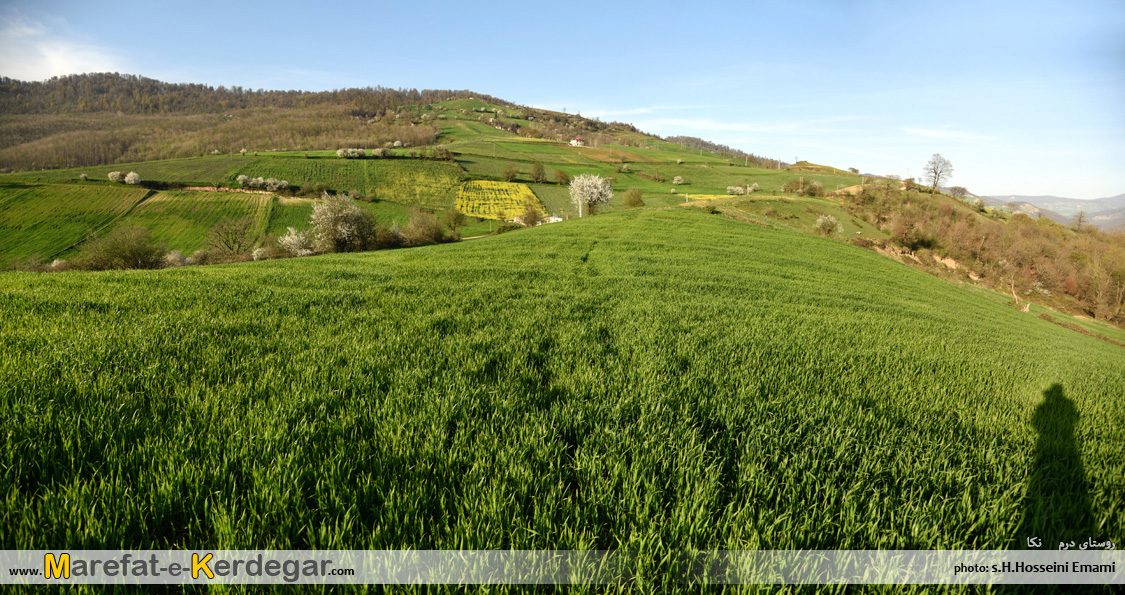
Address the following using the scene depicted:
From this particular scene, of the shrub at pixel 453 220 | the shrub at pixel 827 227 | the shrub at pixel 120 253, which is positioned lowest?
the shrub at pixel 120 253

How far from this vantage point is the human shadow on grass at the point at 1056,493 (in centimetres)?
225

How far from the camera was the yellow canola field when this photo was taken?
82375 mm

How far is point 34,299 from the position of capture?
5328 mm

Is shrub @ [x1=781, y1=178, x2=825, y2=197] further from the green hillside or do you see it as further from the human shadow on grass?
the human shadow on grass

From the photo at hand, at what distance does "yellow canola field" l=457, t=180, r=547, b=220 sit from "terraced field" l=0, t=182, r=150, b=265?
62.9 meters

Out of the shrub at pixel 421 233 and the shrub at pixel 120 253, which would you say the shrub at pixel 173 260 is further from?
the shrub at pixel 421 233

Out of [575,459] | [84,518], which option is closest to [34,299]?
[84,518]

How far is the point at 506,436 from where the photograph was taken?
280cm

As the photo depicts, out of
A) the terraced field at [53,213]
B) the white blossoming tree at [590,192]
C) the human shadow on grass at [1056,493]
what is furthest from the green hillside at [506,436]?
the terraced field at [53,213]

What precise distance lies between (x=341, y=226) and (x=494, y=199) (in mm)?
46292

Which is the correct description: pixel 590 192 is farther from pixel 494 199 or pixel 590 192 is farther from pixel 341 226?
pixel 341 226

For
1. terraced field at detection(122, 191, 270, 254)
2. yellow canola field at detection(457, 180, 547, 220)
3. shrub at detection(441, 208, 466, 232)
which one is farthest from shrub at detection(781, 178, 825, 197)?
terraced field at detection(122, 191, 270, 254)

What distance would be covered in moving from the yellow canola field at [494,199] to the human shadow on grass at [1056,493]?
260 ft

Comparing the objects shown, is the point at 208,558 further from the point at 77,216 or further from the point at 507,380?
the point at 77,216
